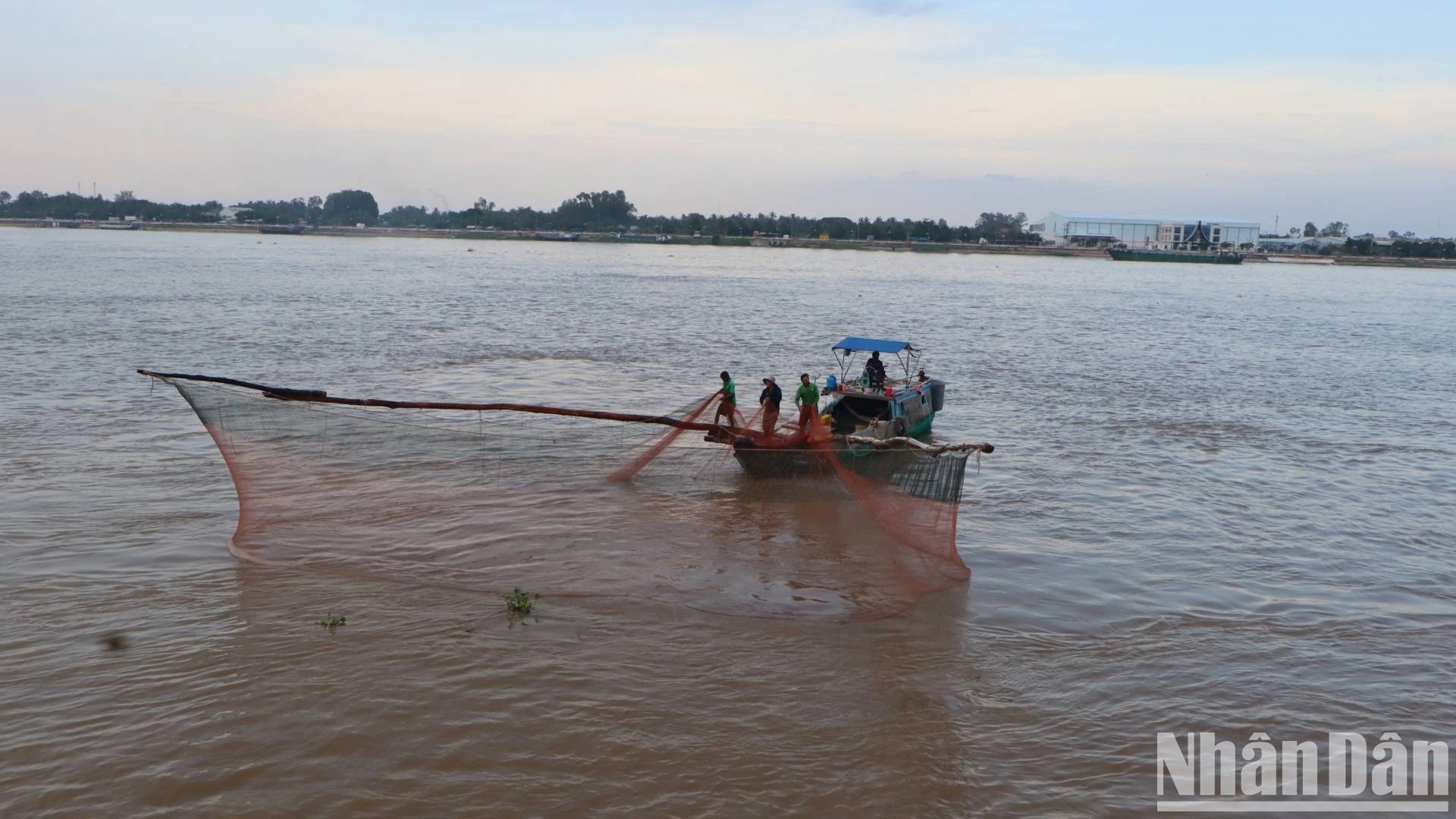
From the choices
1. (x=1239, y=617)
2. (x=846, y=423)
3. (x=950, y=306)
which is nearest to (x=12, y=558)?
(x=846, y=423)

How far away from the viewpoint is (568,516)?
500 inches

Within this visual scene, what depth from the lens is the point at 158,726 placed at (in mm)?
7469

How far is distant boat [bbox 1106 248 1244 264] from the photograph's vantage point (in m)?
135

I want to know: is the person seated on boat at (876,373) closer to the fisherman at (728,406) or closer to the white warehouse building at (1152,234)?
the fisherman at (728,406)

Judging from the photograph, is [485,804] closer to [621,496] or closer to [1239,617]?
[621,496]

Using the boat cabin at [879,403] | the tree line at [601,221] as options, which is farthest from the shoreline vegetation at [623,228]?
the boat cabin at [879,403]

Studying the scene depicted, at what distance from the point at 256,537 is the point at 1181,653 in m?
9.58

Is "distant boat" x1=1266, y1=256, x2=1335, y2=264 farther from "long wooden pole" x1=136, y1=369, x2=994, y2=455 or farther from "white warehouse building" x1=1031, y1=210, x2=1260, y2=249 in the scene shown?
"long wooden pole" x1=136, y1=369, x2=994, y2=455

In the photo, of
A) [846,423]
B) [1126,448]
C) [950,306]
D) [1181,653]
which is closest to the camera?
[1181,653]

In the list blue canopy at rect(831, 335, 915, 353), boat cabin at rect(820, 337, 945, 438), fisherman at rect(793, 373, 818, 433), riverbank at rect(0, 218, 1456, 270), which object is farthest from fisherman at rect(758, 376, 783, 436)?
riverbank at rect(0, 218, 1456, 270)

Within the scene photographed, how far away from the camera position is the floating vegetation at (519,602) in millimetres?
9586

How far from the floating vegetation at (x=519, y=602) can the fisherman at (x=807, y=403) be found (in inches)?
196

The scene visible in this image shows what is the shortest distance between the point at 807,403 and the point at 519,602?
229 inches

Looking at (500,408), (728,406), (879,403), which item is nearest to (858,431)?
(879,403)
